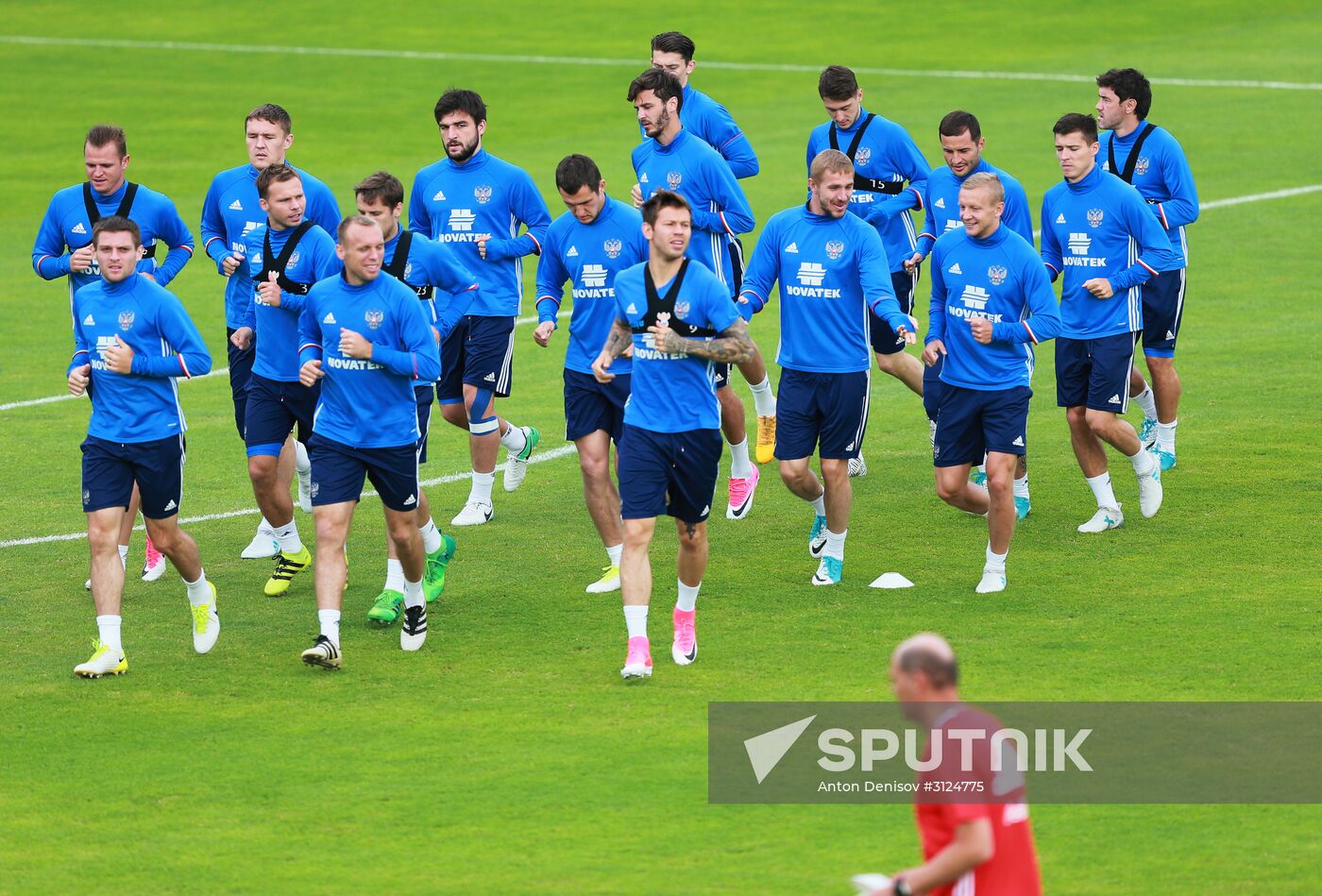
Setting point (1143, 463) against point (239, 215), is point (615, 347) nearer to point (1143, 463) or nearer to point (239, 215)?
point (239, 215)

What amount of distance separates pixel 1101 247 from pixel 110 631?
6893 mm

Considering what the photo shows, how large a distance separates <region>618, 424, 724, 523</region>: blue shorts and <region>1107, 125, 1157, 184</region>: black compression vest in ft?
17.3

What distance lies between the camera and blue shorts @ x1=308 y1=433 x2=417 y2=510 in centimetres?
1034

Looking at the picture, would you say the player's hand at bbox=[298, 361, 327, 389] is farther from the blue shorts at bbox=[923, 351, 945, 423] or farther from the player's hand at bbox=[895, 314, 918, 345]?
the blue shorts at bbox=[923, 351, 945, 423]

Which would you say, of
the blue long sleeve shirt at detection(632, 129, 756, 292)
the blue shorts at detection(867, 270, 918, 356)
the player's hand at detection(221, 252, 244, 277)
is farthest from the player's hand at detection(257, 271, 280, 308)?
the blue shorts at detection(867, 270, 918, 356)

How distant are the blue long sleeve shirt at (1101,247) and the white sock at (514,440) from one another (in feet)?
13.6

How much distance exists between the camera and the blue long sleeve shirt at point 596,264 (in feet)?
38.3

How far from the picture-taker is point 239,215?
12289mm

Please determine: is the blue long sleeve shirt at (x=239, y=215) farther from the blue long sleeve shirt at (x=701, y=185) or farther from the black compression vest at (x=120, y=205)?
the blue long sleeve shirt at (x=701, y=185)

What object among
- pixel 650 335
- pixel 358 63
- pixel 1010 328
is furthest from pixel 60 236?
pixel 358 63

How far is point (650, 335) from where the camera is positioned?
1005cm

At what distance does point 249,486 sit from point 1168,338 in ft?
23.6

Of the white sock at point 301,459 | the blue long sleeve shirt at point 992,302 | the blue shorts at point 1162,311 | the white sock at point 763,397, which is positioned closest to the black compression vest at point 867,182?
the white sock at point 763,397

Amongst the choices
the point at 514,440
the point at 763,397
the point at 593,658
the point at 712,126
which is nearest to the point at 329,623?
the point at 593,658
